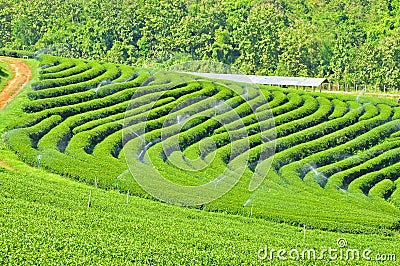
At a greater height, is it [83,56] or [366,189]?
[83,56]

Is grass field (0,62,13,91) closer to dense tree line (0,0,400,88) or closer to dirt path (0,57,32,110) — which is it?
dirt path (0,57,32,110)

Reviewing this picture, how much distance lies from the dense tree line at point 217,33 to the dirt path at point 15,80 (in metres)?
20.3

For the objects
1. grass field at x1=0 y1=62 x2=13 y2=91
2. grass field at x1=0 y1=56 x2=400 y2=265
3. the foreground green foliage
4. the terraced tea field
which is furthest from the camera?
grass field at x1=0 y1=62 x2=13 y2=91

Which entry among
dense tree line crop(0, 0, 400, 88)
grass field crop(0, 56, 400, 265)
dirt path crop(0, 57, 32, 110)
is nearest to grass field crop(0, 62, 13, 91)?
dirt path crop(0, 57, 32, 110)

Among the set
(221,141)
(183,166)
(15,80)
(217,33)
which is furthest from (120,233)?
(217,33)

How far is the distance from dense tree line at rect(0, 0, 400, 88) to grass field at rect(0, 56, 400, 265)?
783 inches

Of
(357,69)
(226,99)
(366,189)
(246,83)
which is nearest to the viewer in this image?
(366,189)

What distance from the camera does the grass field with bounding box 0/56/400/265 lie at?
76.7ft

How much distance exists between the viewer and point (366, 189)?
3862 cm

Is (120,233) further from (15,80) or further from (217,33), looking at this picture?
(217,33)

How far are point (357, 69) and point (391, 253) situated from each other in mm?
49811

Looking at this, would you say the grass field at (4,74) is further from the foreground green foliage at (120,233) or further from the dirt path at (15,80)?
the foreground green foliage at (120,233)

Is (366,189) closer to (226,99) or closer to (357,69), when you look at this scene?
(226,99)

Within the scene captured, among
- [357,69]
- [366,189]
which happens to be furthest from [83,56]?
[366,189]
